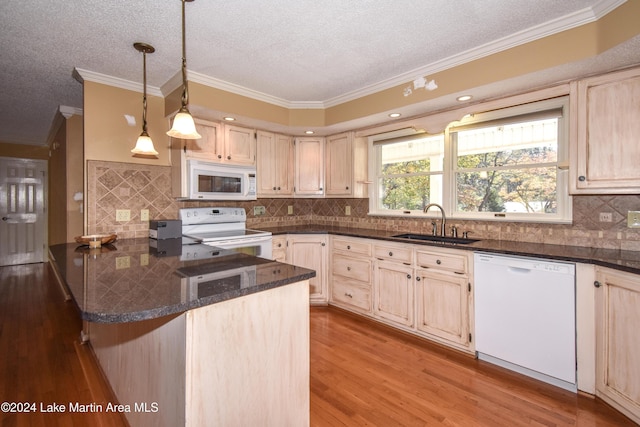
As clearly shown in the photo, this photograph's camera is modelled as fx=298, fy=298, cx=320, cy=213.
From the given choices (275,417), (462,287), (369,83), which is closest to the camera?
(275,417)

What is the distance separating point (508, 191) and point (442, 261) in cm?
94

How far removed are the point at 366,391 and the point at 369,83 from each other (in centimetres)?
269

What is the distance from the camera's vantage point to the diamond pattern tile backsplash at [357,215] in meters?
2.19

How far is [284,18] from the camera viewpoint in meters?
1.94

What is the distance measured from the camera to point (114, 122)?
279 cm

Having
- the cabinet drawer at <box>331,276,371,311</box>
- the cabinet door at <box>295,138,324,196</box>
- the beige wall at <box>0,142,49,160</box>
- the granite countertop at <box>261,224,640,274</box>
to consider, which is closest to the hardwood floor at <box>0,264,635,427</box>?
the cabinet drawer at <box>331,276,371,311</box>

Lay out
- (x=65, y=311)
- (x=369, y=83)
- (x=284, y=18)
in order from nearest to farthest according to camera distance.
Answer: (x=284, y=18)
(x=369, y=83)
(x=65, y=311)

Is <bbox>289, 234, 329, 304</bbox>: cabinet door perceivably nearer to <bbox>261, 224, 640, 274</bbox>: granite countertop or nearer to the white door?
<bbox>261, 224, 640, 274</bbox>: granite countertop

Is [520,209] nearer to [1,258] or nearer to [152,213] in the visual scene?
[152,213]

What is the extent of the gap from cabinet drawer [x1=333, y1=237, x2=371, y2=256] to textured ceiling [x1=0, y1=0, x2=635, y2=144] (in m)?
1.65

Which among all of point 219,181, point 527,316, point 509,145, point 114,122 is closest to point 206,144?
point 219,181

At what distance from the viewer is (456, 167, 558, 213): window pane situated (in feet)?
8.32

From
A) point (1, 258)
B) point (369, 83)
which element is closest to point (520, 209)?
point (369, 83)

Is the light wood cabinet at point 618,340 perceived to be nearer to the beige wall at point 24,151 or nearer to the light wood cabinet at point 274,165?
the light wood cabinet at point 274,165
